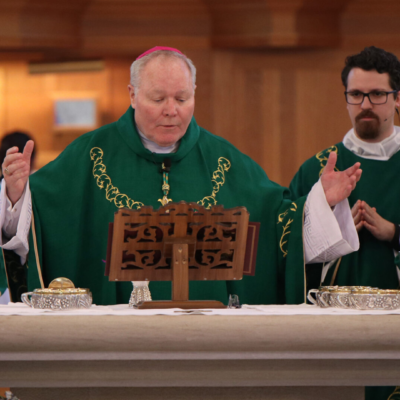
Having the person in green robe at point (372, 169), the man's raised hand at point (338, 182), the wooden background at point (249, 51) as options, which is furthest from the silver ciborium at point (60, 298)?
the wooden background at point (249, 51)

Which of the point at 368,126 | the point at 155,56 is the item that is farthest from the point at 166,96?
the point at 368,126

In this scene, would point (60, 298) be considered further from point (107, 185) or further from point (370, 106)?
point (370, 106)

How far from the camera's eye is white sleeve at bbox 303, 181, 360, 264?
3.43 metres

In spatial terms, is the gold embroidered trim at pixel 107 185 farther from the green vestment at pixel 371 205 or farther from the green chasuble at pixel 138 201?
the green vestment at pixel 371 205

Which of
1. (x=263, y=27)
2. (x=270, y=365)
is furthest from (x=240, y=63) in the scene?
(x=270, y=365)

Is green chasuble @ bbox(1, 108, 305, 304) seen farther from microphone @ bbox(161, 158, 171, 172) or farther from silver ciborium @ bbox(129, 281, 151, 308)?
silver ciborium @ bbox(129, 281, 151, 308)

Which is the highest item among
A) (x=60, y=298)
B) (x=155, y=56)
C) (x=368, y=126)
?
(x=155, y=56)

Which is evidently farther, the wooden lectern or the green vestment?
the green vestment

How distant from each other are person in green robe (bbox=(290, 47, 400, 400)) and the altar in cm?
154

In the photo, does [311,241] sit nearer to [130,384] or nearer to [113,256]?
[113,256]

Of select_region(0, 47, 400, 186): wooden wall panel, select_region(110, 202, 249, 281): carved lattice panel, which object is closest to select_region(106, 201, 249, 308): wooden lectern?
select_region(110, 202, 249, 281): carved lattice panel

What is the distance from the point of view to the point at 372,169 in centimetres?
455

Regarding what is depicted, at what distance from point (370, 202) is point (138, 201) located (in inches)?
58.6

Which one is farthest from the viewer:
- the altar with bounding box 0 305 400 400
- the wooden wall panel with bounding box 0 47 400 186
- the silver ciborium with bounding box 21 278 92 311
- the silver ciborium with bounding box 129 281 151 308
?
the wooden wall panel with bounding box 0 47 400 186
